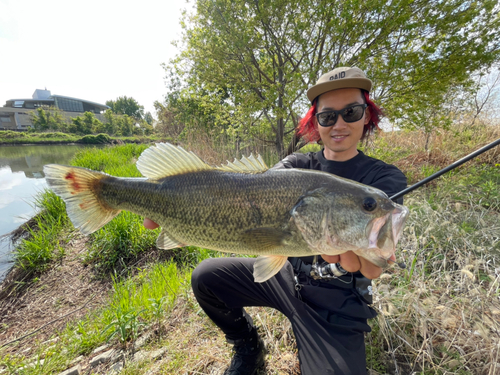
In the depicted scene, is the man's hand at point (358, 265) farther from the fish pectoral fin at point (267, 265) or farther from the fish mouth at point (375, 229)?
the fish pectoral fin at point (267, 265)

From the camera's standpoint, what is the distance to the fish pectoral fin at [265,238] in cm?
161

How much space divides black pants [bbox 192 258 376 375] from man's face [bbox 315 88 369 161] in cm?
132

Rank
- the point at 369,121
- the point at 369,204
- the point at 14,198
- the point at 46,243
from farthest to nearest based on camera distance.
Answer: the point at 14,198
the point at 46,243
the point at 369,121
the point at 369,204

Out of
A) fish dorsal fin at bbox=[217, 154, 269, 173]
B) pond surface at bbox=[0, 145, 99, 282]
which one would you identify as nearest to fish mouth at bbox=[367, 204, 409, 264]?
fish dorsal fin at bbox=[217, 154, 269, 173]

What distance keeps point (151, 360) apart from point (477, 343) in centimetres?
281

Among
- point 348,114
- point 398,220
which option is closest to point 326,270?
point 398,220

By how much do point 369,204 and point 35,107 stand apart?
107681 mm

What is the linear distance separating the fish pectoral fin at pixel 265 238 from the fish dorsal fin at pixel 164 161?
75 cm

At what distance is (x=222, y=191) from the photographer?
1.71 m

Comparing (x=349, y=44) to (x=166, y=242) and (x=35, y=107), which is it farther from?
(x=35, y=107)

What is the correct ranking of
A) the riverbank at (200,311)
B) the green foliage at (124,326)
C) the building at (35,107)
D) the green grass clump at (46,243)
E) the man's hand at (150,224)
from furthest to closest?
the building at (35,107) < the green grass clump at (46,243) < the green foliage at (124,326) < the man's hand at (150,224) < the riverbank at (200,311)

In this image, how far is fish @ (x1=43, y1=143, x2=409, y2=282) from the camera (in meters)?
1.43

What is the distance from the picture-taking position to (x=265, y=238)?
162 centimetres

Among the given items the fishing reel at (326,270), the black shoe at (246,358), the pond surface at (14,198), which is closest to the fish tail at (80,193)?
the black shoe at (246,358)
